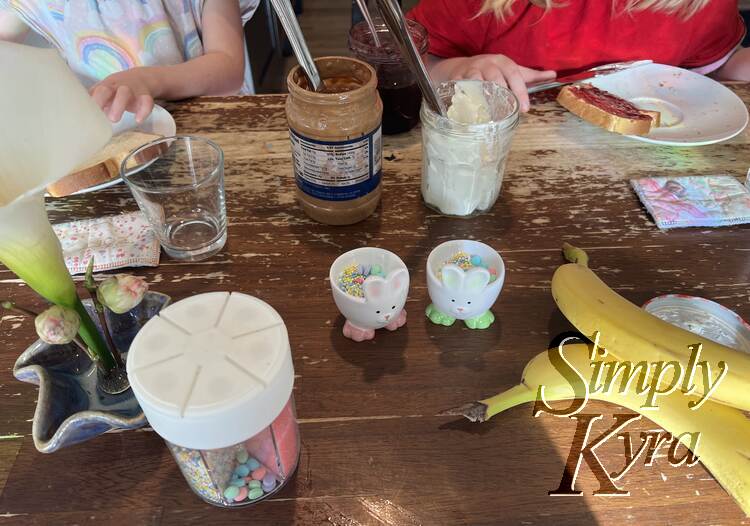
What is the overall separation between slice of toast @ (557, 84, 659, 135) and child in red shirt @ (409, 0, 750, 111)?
0.20m

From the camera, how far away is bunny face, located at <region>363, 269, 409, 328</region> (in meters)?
0.53

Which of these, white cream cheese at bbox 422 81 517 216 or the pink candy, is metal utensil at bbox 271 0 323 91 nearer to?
white cream cheese at bbox 422 81 517 216

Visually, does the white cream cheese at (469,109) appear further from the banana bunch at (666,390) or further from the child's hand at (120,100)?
the child's hand at (120,100)

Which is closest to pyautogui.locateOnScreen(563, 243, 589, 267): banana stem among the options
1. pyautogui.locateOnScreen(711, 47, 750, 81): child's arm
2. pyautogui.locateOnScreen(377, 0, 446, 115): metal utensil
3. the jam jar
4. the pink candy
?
pyautogui.locateOnScreen(377, 0, 446, 115): metal utensil

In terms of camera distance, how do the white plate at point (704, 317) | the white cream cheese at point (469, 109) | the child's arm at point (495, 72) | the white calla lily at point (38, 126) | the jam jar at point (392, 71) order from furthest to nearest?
the child's arm at point (495, 72) < the jam jar at point (392, 71) < the white cream cheese at point (469, 109) < the white plate at point (704, 317) < the white calla lily at point (38, 126)

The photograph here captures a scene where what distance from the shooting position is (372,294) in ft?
1.76

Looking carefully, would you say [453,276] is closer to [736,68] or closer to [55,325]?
[55,325]

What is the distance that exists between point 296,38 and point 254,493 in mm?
452

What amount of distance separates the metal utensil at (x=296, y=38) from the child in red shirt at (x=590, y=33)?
49cm

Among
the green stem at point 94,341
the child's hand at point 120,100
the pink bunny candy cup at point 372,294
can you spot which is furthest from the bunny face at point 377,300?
the child's hand at point 120,100

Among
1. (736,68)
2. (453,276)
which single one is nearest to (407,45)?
(453,276)

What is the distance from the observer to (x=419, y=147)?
0.85 metres

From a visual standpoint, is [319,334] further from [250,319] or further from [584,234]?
[584,234]

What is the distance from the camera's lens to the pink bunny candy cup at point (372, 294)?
1.76 feet
